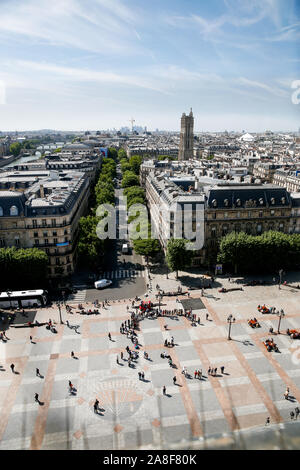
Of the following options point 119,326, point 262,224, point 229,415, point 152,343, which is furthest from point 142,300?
point 262,224

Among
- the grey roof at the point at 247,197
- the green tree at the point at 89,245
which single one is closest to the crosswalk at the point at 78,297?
the green tree at the point at 89,245

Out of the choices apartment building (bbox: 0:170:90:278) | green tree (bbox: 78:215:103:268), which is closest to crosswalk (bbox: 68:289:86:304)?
apartment building (bbox: 0:170:90:278)

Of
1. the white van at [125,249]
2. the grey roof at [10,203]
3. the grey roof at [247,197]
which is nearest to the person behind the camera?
the grey roof at [10,203]

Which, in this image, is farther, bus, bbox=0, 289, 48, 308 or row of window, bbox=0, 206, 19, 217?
row of window, bbox=0, 206, 19, 217

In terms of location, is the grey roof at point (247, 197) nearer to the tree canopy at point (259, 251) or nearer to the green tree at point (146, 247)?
the tree canopy at point (259, 251)

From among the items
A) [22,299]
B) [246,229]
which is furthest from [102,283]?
[246,229]

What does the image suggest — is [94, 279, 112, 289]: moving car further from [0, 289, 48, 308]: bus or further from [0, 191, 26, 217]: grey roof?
[0, 191, 26, 217]: grey roof
